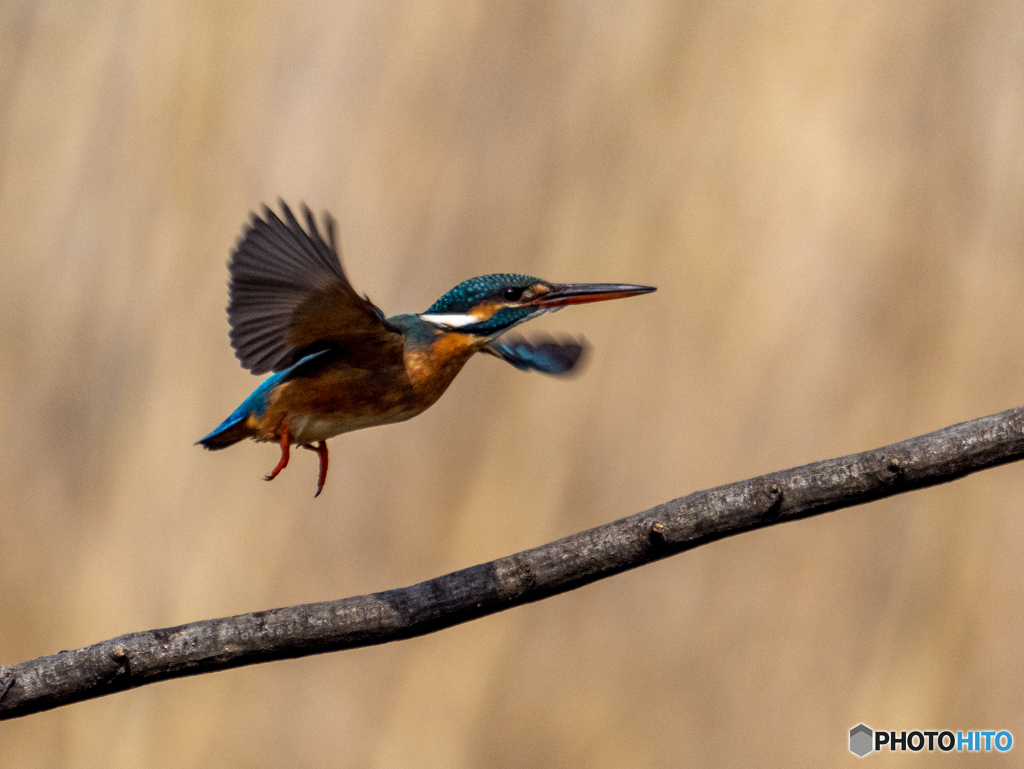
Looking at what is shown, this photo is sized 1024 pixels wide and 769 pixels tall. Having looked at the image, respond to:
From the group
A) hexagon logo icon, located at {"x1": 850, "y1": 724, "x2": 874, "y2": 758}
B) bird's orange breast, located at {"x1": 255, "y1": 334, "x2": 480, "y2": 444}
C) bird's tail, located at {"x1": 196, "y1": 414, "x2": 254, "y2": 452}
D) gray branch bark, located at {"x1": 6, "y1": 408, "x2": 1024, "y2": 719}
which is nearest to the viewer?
gray branch bark, located at {"x1": 6, "y1": 408, "x2": 1024, "y2": 719}

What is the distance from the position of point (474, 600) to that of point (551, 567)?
0.07 m

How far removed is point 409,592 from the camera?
81 cm

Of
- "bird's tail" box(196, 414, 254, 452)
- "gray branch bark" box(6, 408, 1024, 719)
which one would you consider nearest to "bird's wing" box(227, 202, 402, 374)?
"bird's tail" box(196, 414, 254, 452)

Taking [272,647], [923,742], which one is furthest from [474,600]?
[923,742]

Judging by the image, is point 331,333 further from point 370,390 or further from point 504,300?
point 504,300

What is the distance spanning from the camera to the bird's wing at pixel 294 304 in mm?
873

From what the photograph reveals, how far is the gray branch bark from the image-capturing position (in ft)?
2.52

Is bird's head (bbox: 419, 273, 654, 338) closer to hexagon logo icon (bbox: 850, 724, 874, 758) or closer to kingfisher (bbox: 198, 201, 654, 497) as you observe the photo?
kingfisher (bbox: 198, 201, 654, 497)

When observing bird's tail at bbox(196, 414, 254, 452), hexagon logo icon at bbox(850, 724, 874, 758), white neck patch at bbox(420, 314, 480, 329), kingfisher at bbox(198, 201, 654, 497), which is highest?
white neck patch at bbox(420, 314, 480, 329)

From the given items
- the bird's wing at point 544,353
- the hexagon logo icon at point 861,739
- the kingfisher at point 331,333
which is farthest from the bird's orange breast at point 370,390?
the hexagon logo icon at point 861,739

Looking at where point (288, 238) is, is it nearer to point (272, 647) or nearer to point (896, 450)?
point (272, 647)

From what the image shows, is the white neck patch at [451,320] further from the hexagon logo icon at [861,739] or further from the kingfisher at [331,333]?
the hexagon logo icon at [861,739]

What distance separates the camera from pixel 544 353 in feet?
3.92

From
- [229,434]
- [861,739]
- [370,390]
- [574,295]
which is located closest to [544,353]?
[574,295]
